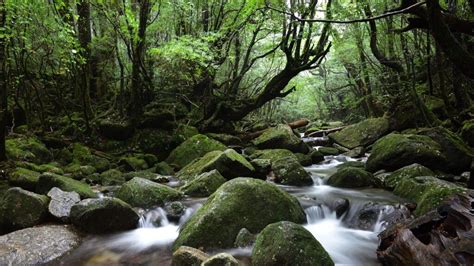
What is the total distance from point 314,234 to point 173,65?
9.21 m

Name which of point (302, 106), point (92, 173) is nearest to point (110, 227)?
point (92, 173)

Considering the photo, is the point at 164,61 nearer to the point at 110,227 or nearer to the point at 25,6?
the point at 25,6

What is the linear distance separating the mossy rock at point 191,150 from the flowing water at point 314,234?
13.5 ft

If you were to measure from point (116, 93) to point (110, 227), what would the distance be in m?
8.19

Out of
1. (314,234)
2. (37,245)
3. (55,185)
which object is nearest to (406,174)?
(314,234)

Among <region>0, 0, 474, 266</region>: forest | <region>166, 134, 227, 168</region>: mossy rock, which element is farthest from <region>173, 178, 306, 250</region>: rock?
<region>166, 134, 227, 168</region>: mossy rock

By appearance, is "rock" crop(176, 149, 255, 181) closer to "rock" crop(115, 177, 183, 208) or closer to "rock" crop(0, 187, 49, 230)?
"rock" crop(115, 177, 183, 208)

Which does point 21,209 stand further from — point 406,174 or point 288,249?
point 406,174

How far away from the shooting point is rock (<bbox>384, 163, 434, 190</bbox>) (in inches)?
285

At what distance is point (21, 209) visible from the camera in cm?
518

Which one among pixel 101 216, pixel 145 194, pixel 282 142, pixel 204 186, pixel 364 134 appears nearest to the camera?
pixel 101 216

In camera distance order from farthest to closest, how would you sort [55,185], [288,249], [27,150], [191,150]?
[191,150], [27,150], [55,185], [288,249]

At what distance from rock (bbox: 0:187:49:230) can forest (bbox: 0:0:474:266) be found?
0.02 metres

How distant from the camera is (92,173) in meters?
9.02
